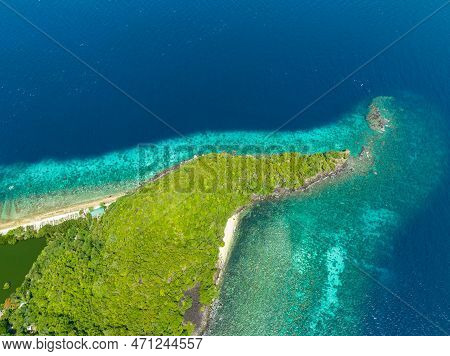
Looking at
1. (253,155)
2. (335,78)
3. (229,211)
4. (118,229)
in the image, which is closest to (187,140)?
(253,155)

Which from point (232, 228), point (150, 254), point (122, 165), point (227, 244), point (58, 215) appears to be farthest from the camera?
point (122, 165)

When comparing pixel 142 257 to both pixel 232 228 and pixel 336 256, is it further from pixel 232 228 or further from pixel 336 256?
pixel 336 256

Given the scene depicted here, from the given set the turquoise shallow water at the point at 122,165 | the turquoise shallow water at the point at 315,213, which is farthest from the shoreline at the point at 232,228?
the turquoise shallow water at the point at 122,165

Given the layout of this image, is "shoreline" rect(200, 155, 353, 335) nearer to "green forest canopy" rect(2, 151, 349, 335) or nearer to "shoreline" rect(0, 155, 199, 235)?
"green forest canopy" rect(2, 151, 349, 335)

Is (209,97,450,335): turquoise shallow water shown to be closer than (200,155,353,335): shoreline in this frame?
Yes

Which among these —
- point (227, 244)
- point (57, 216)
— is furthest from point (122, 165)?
point (227, 244)

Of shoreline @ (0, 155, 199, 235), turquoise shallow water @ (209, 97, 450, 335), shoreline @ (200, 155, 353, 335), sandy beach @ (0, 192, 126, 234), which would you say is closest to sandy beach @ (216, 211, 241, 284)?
shoreline @ (200, 155, 353, 335)

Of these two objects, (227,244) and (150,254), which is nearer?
(150,254)

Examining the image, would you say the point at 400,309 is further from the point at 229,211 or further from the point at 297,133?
the point at 297,133

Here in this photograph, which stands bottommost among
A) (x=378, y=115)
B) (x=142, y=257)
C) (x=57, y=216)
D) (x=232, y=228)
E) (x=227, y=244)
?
(x=227, y=244)
